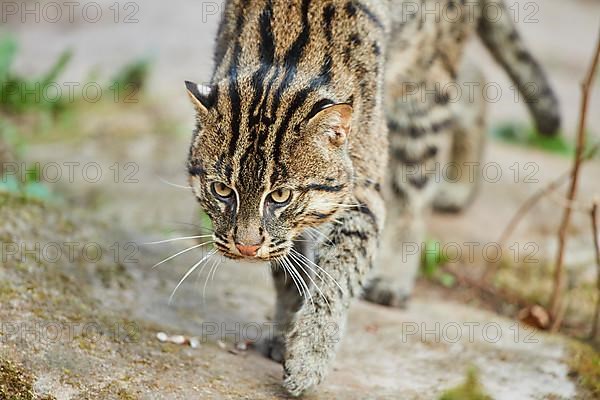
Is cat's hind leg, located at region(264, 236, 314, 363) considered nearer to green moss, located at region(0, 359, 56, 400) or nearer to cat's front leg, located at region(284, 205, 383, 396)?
cat's front leg, located at region(284, 205, 383, 396)

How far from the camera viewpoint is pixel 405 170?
7.72 metres

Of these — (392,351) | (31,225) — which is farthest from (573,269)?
(31,225)

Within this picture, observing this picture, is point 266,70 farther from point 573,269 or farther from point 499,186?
point 499,186

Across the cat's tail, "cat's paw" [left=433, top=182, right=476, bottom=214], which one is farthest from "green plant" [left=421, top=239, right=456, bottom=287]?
the cat's tail

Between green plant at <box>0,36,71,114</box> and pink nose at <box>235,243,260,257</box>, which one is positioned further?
green plant at <box>0,36,71,114</box>

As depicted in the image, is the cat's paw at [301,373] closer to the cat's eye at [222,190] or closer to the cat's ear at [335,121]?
the cat's eye at [222,190]

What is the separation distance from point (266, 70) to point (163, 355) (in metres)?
1.78

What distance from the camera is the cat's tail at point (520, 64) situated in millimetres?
8477

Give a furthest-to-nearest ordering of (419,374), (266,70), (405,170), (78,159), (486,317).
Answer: (78,159)
(405,170)
(486,317)
(419,374)
(266,70)

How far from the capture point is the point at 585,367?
19.6ft

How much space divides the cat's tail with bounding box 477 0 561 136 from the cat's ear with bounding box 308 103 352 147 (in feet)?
12.7

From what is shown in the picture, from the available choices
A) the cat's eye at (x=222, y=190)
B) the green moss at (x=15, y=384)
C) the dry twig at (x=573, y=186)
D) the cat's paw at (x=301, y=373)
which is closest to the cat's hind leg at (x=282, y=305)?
the cat's paw at (x=301, y=373)

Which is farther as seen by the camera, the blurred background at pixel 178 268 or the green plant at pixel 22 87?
the green plant at pixel 22 87

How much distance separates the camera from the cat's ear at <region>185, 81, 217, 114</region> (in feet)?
16.3
